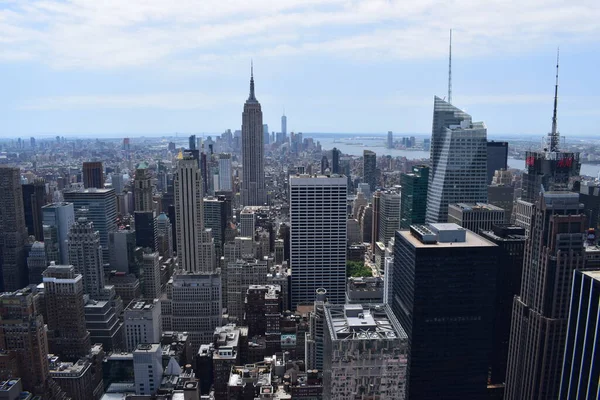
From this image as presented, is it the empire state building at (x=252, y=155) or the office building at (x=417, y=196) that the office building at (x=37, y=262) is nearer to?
the office building at (x=417, y=196)

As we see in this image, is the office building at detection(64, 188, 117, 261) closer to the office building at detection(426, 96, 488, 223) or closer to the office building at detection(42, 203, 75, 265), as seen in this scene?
the office building at detection(42, 203, 75, 265)

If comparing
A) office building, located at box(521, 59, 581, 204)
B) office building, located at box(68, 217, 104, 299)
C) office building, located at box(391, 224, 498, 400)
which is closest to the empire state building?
office building, located at box(68, 217, 104, 299)

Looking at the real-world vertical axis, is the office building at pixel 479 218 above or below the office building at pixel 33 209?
above

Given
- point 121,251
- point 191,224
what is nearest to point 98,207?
point 121,251

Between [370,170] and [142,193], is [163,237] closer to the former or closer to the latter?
[142,193]

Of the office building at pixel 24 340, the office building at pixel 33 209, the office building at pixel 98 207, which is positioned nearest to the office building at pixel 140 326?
the office building at pixel 24 340

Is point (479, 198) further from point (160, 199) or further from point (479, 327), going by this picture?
point (160, 199)
